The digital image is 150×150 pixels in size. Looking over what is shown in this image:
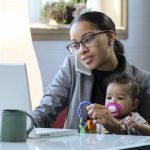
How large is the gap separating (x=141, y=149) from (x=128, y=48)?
99.3 inches

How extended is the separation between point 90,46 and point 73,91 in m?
0.29

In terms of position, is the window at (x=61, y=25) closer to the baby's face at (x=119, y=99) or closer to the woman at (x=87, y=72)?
the woman at (x=87, y=72)

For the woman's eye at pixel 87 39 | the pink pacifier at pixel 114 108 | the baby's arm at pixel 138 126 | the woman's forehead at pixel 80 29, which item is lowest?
the baby's arm at pixel 138 126

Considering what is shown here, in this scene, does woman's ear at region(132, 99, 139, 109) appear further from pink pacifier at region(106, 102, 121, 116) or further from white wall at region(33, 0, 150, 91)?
white wall at region(33, 0, 150, 91)

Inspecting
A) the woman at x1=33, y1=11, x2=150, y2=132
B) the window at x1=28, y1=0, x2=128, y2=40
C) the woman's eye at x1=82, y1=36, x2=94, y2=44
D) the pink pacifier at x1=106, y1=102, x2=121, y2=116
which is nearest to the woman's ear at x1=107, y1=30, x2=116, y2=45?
the woman at x1=33, y1=11, x2=150, y2=132

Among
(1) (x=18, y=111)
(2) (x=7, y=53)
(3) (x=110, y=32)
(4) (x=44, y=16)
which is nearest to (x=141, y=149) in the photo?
(1) (x=18, y=111)

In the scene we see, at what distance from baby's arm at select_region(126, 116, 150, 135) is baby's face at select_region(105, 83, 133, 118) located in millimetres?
107

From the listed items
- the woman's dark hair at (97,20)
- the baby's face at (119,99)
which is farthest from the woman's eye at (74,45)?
the baby's face at (119,99)

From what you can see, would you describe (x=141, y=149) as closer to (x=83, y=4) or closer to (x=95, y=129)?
(x=95, y=129)

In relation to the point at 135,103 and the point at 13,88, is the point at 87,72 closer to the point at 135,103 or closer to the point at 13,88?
the point at 135,103

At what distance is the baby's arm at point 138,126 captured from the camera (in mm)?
1884

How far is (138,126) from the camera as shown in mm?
1913

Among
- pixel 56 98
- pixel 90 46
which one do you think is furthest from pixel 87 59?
pixel 56 98

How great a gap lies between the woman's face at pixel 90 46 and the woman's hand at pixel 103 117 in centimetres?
34
